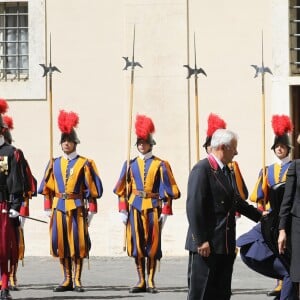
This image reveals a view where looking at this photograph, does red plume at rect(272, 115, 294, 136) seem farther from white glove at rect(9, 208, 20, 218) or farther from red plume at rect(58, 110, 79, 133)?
white glove at rect(9, 208, 20, 218)

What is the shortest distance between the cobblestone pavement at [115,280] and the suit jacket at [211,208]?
337cm

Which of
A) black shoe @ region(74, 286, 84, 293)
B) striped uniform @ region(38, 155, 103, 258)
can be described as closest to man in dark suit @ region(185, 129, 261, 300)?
black shoe @ region(74, 286, 84, 293)

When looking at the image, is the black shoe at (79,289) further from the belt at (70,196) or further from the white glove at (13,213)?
the white glove at (13,213)

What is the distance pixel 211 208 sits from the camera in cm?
1123

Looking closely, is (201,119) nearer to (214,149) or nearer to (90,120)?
(90,120)

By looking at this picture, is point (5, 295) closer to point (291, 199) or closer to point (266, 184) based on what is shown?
point (266, 184)

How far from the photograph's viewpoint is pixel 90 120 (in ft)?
63.8

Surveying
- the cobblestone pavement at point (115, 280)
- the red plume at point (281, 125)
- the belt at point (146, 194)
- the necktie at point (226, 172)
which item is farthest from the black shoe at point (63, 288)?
the necktie at point (226, 172)

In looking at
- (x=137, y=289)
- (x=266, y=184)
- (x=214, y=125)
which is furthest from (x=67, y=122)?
(x=266, y=184)

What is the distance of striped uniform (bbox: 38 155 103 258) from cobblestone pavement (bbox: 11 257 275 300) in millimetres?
470

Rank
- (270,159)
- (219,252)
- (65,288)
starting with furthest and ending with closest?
(270,159), (65,288), (219,252)

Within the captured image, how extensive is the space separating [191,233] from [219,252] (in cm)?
26

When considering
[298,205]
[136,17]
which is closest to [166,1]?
[136,17]

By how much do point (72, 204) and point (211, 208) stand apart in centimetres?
470
